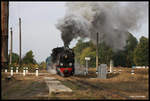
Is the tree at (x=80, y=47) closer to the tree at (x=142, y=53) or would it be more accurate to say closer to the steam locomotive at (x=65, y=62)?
the tree at (x=142, y=53)

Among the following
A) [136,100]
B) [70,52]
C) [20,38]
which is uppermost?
[20,38]

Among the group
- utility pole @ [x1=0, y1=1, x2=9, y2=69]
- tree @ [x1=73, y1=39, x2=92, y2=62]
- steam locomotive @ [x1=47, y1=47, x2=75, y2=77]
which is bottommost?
steam locomotive @ [x1=47, y1=47, x2=75, y2=77]

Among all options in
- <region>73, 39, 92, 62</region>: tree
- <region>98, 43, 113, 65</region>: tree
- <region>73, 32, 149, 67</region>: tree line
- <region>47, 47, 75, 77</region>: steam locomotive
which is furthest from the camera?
<region>73, 39, 92, 62</region>: tree

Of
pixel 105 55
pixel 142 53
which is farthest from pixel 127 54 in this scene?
pixel 142 53

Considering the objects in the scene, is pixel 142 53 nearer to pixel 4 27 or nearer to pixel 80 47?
pixel 80 47

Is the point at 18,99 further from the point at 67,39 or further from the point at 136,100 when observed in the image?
the point at 67,39

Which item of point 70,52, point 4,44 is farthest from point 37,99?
point 70,52

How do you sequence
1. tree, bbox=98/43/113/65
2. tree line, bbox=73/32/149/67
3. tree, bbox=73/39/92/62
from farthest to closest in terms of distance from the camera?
1. tree, bbox=73/39/92/62
2. tree, bbox=98/43/113/65
3. tree line, bbox=73/32/149/67

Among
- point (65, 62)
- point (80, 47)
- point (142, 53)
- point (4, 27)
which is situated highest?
point (80, 47)

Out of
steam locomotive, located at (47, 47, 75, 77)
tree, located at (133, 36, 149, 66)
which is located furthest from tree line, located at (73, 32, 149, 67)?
steam locomotive, located at (47, 47, 75, 77)

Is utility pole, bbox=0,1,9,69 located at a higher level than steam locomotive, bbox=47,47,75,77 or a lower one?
higher

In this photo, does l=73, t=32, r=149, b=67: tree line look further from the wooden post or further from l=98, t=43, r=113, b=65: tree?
the wooden post

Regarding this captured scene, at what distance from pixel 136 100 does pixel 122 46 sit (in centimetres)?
8063

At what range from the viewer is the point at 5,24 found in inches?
737
